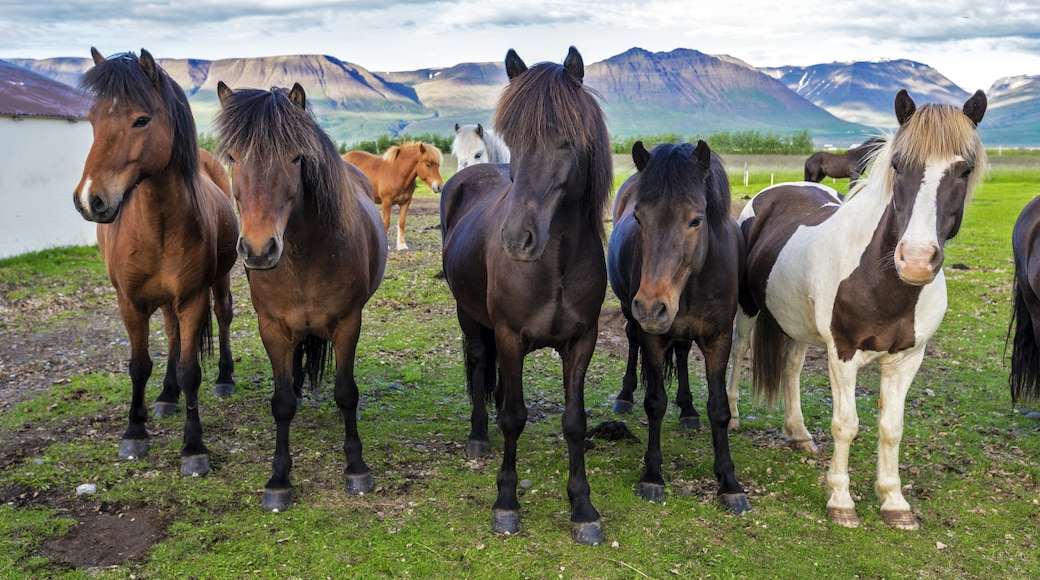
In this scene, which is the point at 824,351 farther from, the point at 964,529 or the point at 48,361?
the point at 48,361

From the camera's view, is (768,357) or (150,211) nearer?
(150,211)

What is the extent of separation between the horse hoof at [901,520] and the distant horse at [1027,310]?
2.35m

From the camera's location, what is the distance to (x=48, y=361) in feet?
24.6

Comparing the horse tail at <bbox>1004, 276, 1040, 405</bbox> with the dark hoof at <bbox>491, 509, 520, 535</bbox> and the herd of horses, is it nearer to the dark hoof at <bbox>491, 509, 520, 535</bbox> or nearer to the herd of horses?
the herd of horses

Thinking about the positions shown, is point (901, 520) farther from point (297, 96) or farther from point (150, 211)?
point (150, 211)

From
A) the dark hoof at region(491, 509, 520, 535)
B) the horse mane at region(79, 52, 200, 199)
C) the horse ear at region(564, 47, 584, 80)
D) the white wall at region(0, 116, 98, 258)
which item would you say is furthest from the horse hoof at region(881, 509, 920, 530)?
the white wall at region(0, 116, 98, 258)

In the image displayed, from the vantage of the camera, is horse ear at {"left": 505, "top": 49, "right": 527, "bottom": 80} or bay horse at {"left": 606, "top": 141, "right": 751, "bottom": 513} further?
horse ear at {"left": 505, "top": 49, "right": 527, "bottom": 80}

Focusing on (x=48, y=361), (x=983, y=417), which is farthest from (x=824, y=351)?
(x=48, y=361)

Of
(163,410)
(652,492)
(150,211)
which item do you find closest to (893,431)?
(652,492)

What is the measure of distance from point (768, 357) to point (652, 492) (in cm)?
179

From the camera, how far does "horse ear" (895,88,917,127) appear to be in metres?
3.82

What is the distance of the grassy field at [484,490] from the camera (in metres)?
3.84

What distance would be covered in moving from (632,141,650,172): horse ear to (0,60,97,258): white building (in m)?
12.8

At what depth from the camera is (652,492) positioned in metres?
4.64
